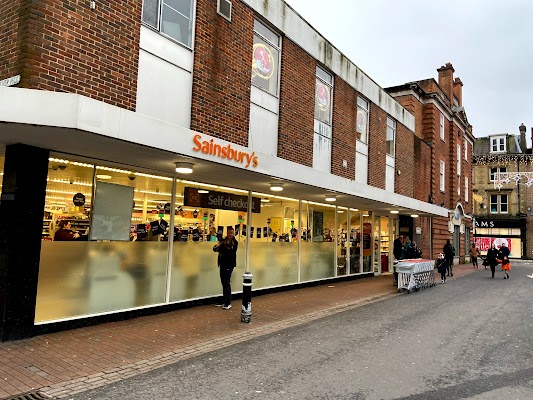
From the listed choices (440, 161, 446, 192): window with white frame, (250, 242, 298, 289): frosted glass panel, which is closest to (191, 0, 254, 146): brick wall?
(250, 242, 298, 289): frosted glass panel

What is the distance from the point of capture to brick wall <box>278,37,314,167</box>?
1115cm

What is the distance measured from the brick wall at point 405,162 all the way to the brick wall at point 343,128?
184 inches

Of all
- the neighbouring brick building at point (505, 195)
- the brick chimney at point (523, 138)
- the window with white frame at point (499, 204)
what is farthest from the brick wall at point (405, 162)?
the brick chimney at point (523, 138)

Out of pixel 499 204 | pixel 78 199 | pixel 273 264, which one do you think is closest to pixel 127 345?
pixel 78 199

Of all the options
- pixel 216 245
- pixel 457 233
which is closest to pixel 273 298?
pixel 216 245

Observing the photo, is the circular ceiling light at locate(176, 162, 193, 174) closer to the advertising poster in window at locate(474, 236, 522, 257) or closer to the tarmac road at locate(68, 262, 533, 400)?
the tarmac road at locate(68, 262, 533, 400)

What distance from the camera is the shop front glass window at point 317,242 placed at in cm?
1371

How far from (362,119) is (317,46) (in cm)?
400

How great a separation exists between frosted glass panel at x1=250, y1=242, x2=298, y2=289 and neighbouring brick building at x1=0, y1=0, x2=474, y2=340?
6 centimetres

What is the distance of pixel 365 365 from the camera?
571cm

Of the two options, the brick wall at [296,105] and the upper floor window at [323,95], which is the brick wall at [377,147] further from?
the brick wall at [296,105]

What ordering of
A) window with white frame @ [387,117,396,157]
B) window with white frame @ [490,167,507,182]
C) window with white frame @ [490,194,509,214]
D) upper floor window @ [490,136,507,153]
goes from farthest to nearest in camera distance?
upper floor window @ [490,136,507,153], window with white frame @ [490,167,507,182], window with white frame @ [490,194,509,214], window with white frame @ [387,117,396,157]

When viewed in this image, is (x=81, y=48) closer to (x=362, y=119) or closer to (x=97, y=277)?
(x=97, y=277)

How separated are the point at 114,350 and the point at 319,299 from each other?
6375mm
